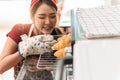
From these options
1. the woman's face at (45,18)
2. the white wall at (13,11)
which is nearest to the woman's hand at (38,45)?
the woman's face at (45,18)

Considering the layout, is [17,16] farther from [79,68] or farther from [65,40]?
[79,68]

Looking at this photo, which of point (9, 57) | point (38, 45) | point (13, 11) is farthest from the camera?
point (13, 11)

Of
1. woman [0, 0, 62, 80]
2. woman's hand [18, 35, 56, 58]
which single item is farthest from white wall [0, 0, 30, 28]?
woman's hand [18, 35, 56, 58]

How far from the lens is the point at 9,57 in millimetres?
918

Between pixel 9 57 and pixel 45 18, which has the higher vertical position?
pixel 45 18

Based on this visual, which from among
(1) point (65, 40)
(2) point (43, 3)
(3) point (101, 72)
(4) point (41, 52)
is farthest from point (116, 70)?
(2) point (43, 3)

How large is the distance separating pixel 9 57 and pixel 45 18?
238mm

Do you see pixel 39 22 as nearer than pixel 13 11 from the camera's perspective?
Yes

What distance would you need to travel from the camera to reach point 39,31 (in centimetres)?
104

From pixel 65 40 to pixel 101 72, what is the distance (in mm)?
266

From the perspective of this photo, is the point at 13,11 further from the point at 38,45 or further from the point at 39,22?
the point at 38,45

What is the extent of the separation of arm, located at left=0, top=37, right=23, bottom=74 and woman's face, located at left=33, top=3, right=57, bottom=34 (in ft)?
0.46

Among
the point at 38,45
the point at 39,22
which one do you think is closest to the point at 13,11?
the point at 39,22

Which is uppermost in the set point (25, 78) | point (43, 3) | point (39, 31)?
point (43, 3)
